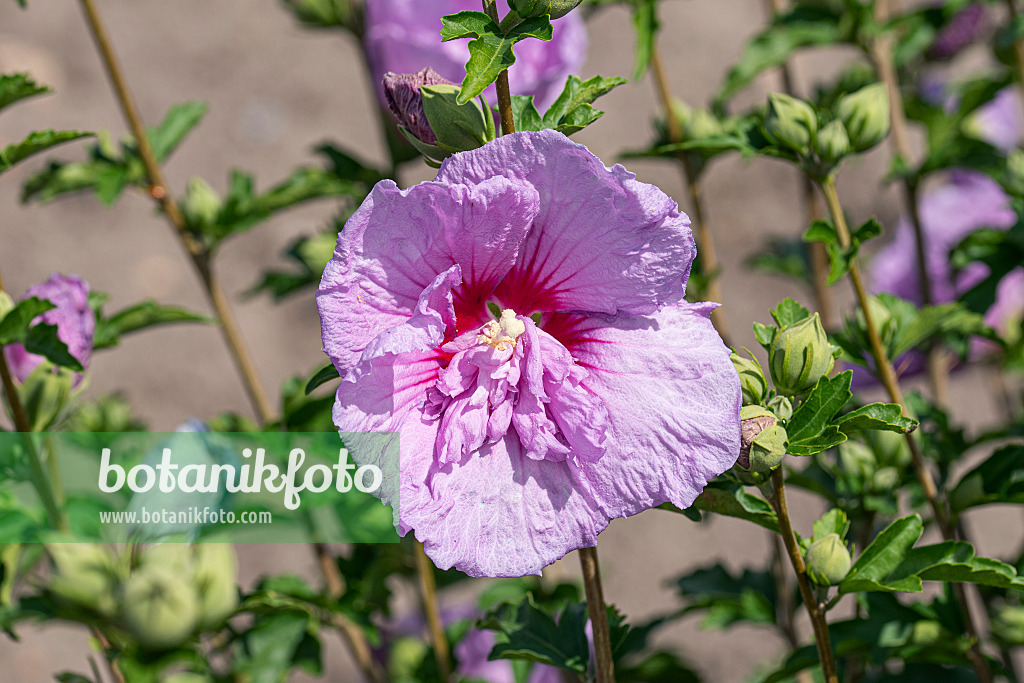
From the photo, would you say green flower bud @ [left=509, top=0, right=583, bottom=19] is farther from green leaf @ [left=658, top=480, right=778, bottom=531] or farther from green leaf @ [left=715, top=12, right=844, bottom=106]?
green leaf @ [left=715, top=12, right=844, bottom=106]

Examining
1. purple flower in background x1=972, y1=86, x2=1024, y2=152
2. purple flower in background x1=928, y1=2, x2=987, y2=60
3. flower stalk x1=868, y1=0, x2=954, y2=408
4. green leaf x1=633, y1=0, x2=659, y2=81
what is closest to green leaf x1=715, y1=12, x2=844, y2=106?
flower stalk x1=868, y1=0, x2=954, y2=408

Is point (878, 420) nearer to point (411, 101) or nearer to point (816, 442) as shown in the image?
point (816, 442)

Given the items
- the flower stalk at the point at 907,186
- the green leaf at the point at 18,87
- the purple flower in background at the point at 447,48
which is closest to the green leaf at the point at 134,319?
the green leaf at the point at 18,87

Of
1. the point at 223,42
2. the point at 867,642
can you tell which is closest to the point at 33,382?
the point at 867,642

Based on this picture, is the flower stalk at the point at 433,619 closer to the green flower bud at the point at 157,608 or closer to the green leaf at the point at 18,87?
the green flower bud at the point at 157,608

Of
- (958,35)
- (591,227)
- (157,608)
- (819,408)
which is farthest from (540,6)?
(958,35)

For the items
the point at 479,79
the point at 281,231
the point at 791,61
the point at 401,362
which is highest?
the point at 281,231

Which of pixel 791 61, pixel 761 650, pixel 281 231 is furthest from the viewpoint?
pixel 281 231

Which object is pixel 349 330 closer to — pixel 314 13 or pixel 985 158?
pixel 314 13

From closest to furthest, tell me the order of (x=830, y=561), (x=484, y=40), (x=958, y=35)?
(x=484, y=40) < (x=830, y=561) < (x=958, y=35)
